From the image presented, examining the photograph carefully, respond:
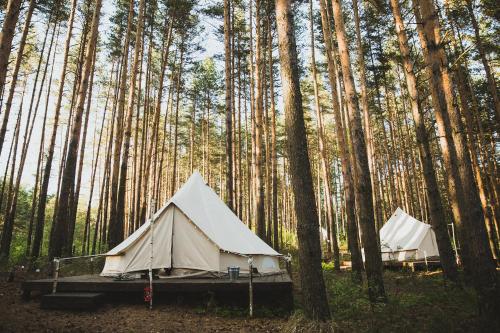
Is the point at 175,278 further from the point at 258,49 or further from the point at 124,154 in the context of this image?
the point at 258,49

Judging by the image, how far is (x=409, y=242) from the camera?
48.0 ft

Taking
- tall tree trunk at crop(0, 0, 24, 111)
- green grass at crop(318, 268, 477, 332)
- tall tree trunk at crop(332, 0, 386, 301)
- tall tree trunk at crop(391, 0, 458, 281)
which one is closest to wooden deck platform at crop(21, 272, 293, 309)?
green grass at crop(318, 268, 477, 332)

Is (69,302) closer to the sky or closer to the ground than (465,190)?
closer to the ground

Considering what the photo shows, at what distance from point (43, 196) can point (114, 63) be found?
12267mm

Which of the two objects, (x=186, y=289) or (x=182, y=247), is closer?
(x=186, y=289)

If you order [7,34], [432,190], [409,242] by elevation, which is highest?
[7,34]

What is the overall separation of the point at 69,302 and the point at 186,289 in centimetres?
228

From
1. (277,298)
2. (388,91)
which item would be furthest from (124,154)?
(388,91)

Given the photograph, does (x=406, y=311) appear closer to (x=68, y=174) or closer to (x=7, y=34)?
(x=7, y=34)

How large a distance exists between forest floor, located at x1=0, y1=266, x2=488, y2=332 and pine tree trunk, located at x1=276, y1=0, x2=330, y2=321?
0.39 m

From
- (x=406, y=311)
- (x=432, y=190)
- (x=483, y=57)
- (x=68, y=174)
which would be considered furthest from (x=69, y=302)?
(x=483, y=57)

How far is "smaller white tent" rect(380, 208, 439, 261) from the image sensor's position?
14445 millimetres

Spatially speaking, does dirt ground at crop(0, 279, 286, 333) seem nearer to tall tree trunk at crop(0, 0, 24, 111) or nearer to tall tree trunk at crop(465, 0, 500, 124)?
tall tree trunk at crop(0, 0, 24, 111)

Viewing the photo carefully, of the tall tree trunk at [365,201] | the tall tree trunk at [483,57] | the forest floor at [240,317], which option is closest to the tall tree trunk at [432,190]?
the forest floor at [240,317]
